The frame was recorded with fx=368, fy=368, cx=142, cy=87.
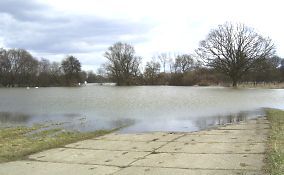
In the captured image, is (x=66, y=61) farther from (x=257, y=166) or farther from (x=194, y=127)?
(x=257, y=166)

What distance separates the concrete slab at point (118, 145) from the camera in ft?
32.8

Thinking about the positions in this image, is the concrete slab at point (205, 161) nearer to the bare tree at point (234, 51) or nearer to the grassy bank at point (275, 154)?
the grassy bank at point (275, 154)

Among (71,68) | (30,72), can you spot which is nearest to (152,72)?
(71,68)

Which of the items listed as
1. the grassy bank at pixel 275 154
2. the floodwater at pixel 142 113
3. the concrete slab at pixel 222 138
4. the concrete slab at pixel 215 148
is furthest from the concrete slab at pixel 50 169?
the floodwater at pixel 142 113

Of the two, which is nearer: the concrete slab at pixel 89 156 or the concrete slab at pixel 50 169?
the concrete slab at pixel 50 169

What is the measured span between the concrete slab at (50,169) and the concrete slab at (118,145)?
7.26 feet

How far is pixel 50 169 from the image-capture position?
772 cm

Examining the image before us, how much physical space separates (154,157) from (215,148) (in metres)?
1.83

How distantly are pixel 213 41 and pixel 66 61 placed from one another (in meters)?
61.5

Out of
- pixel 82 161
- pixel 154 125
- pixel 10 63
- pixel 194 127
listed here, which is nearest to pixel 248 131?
pixel 194 127

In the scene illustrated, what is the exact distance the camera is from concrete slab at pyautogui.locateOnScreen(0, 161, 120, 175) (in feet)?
24.2

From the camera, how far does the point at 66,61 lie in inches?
4542

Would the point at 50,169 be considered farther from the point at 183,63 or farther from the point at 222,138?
the point at 183,63

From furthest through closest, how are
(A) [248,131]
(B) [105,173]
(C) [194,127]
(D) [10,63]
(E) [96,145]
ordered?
(D) [10,63], (C) [194,127], (A) [248,131], (E) [96,145], (B) [105,173]
